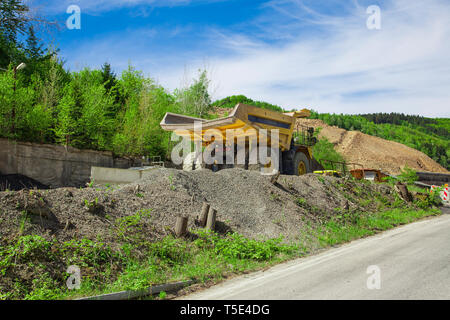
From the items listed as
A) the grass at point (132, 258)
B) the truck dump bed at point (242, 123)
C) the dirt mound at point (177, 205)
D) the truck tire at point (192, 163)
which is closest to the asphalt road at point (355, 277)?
the grass at point (132, 258)

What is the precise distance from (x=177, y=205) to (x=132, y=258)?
2629mm

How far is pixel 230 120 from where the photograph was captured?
442 inches

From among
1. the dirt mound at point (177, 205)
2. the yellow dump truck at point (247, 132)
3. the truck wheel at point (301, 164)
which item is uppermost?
the yellow dump truck at point (247, 132)

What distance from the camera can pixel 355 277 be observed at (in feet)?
19.1

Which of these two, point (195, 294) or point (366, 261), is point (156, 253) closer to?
point (195, 294)

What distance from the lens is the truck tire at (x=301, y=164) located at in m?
14.6

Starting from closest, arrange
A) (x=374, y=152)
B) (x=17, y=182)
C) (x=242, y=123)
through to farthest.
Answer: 1. (x=242, y=123)
2. (x=17, y=182)
3. (x=374, y=152)

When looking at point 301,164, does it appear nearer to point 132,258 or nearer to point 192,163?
point 192,163

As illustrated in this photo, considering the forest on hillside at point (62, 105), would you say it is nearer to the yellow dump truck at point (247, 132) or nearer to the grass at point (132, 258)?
the yellow dump truck at point (247, 132)

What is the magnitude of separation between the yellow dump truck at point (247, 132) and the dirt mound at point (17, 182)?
630 cm

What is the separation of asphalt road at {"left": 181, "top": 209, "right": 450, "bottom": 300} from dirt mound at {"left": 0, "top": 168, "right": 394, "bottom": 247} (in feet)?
6.71

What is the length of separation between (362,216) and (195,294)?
358 inches

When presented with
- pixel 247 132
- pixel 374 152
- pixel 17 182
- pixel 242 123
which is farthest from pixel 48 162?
pixel 374 152
